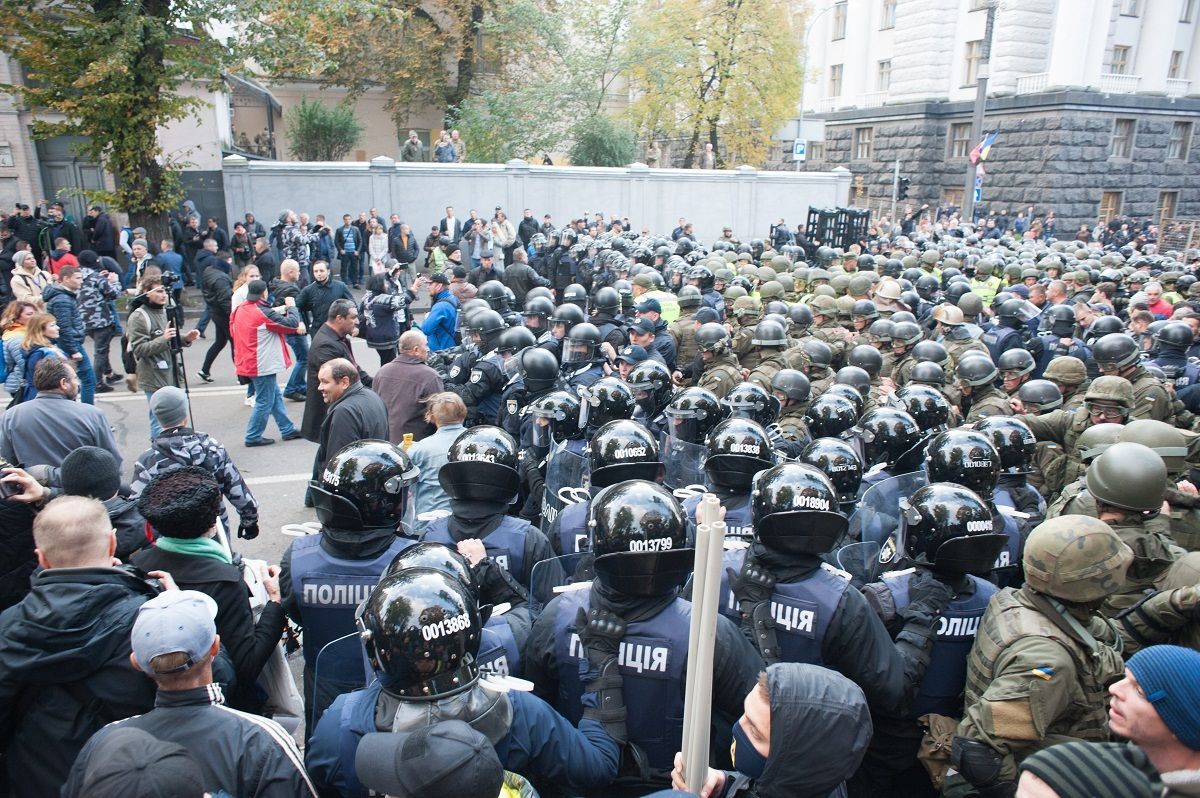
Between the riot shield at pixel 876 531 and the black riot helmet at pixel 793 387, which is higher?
the black riot helmet at pixel 793 387

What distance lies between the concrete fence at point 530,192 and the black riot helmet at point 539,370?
18.0m

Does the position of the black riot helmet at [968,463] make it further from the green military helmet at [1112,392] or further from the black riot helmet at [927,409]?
the green military helmet at [1112,392]

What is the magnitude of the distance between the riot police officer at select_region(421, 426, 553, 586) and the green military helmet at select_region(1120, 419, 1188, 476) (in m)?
3.56

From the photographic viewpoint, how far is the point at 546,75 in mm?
33406

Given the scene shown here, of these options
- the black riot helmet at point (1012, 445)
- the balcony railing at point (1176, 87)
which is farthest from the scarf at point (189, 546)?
the balcony railing at point (1176, 87)

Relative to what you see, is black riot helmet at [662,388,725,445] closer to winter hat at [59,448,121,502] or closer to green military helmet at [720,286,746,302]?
winter hat at [59,448,121,502]

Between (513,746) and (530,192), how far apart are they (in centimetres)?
2459

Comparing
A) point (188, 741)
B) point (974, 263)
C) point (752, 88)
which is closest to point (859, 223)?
point (974, 263)

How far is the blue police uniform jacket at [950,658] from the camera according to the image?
3.46 meters

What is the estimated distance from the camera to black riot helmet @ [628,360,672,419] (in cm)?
665

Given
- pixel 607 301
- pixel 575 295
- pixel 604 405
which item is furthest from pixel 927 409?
pixel 575 295

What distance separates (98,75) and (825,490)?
52.5 feet

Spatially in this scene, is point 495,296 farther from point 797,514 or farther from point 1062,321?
→ point 797,514

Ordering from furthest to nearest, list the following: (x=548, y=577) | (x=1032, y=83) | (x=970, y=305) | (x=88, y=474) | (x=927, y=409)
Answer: (x=1032, y=83) → (x=970, y=305) → (x=927, y=409) → (x=88, y=474) → (x=548, y=577)
